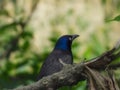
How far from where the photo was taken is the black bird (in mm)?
3904

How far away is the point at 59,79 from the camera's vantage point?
2.45m

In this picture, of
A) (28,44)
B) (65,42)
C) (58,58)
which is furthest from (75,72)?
(28,44)

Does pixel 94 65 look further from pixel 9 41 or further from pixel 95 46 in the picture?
pixel 9 41

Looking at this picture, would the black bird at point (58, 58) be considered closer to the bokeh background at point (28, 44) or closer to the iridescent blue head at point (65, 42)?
the iridescent blue head at point (65, 42)

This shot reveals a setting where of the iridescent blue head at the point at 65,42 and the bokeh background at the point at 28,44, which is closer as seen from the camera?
the bokeh background at the point at 28,44

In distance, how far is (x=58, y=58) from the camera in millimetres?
4250

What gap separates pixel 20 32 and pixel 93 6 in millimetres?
4124

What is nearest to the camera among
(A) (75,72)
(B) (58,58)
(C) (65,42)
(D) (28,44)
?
(A) (75,72)

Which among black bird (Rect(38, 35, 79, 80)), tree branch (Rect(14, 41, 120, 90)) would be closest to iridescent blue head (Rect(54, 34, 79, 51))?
black bird (Rect(38, 35, 79, 80))

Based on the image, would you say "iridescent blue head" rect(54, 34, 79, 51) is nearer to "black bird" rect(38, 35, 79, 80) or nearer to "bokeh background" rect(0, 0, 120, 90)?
"black bird" rect(38, 35, 79, 80)

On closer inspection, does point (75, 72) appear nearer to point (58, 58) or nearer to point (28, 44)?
point (58, 58)

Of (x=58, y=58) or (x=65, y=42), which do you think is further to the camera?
(x=65, y=42)

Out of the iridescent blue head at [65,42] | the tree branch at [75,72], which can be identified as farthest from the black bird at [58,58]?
the tree branch at [75,72]

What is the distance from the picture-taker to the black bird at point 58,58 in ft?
12.8
